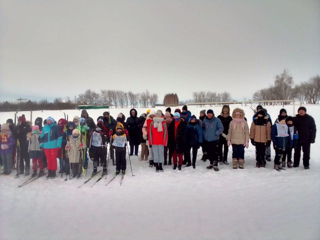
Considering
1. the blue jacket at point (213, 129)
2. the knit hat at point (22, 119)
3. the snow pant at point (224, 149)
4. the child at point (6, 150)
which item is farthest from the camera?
the snow pant at point (224, 149)

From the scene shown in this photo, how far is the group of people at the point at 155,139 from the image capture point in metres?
5.50

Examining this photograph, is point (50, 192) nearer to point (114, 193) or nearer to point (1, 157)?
point (114, 193)

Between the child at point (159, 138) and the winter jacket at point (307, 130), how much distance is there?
4.05 m

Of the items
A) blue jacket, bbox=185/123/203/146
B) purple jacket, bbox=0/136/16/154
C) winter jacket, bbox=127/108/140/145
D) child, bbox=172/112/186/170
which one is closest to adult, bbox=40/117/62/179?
purple jacket, bbox=0/136/16/154

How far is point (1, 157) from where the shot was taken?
18.0 feet

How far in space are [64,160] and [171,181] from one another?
3255 millimetres

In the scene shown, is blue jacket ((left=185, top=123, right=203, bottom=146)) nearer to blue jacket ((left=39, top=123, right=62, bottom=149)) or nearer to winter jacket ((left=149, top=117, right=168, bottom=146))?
winter jacket ((left=149, top=117, right=168, bottom=146))

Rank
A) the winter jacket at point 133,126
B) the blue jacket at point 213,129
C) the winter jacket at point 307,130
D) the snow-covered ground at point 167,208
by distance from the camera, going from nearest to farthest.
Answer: the snow-covered ground at point 167,208 < the winter jacket at point 307,130 < the blue jacket at point 213,129 < the winter jacket at point 133,126

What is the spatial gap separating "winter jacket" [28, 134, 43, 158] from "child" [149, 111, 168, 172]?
338 centimetres

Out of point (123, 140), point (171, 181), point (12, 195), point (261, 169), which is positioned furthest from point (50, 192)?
point (261, 169)

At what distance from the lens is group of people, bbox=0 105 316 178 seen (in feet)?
18.0

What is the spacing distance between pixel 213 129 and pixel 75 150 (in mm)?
4258

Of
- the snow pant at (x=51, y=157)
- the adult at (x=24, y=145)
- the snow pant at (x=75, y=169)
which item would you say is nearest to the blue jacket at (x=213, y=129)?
the snow pant at (x=75, y=169)

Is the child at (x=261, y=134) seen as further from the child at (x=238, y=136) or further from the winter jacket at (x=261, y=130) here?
the child at (x=238, y=136)
